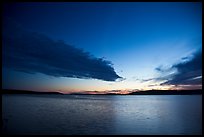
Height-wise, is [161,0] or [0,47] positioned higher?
[161,0]

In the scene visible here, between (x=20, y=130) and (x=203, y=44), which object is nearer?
(x=203, y=44)

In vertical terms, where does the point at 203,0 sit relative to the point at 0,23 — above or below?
above

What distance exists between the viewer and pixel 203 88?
376 cm

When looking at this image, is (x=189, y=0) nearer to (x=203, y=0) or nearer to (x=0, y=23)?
(x=203, y=0)

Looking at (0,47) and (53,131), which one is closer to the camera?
(0,47)

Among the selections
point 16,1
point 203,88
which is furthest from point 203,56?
point 16,1

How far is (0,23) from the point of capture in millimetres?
3793

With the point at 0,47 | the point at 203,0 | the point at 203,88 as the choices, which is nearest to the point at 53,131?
the point at 0,47

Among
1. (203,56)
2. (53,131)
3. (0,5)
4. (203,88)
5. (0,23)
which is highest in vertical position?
(0,5)

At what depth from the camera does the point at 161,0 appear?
12.3 ft

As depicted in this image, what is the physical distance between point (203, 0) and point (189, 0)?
0.74ft

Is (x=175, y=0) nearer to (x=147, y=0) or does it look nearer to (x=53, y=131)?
(x=147, y=0)

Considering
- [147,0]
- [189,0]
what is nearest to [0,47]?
[147,0]

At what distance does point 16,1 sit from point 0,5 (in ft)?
0.92
